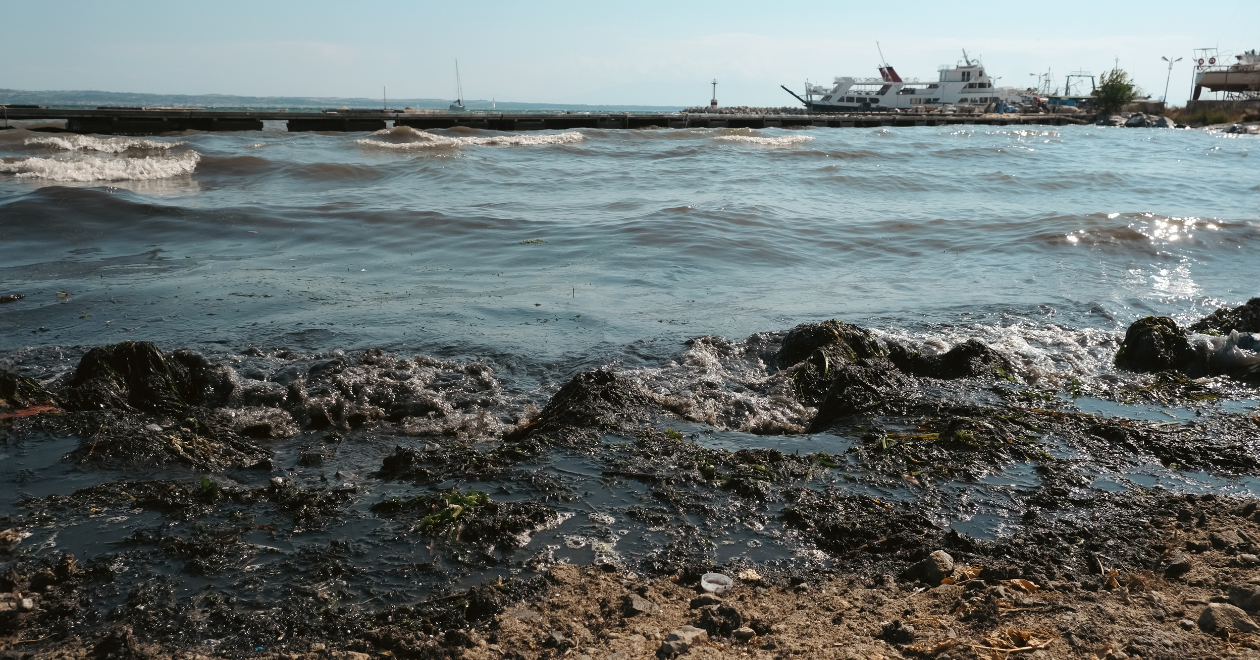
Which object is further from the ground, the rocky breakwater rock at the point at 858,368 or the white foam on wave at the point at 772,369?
the rocky breakwater rock at the point at 858,368

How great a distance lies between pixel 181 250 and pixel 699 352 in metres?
6.77

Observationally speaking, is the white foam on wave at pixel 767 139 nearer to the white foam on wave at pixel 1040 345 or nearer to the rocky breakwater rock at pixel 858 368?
the white foam on wave at pixel 1040 345

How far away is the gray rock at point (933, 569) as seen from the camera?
255 cm

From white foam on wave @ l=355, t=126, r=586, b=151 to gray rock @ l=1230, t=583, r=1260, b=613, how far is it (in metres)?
22.0

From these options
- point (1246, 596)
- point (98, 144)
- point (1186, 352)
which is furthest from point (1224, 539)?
point (98, 144)

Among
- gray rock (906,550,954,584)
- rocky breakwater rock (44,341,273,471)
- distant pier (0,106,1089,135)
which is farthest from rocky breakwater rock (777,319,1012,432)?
distant pier (0,106,1089,135)

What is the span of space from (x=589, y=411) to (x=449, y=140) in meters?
21.8

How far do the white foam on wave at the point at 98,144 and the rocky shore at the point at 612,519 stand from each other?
756 inches

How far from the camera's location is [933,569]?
2.56m

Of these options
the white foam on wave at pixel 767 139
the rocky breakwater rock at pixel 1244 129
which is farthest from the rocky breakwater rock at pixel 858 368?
the rocky breakwater rock at pixel 1244 129

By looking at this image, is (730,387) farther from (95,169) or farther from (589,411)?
(95,169)

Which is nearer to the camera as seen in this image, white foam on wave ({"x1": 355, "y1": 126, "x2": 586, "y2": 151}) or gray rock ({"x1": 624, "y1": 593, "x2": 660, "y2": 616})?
gray rock ({"x1": 624, "y1": 593, "x2": 660, "y2": 616})

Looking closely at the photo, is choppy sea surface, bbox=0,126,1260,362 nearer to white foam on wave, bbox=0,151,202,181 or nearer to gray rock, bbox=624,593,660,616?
white foam on wave, bbox=0,151,202,181

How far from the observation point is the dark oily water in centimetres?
277
